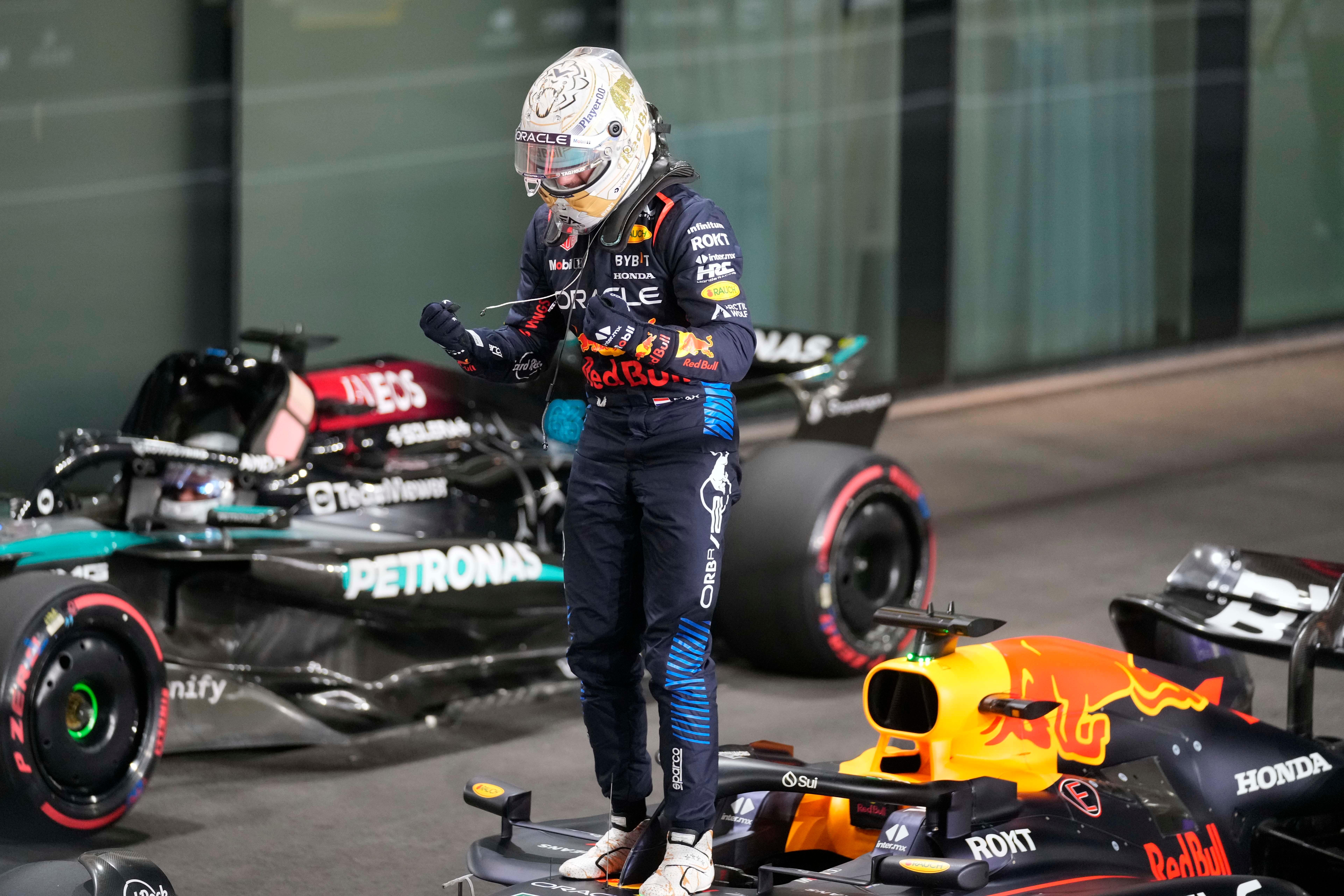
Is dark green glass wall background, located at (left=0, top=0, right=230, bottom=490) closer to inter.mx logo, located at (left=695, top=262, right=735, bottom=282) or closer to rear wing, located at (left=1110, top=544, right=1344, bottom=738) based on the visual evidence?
rear wing, located at (left=1110, top=544, right=1344, bottom=738)

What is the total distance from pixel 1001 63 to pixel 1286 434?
3.65 m

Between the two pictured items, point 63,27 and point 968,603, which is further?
point 63,27

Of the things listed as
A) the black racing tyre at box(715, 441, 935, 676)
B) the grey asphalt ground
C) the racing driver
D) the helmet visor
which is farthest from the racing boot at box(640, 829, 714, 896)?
the black racing tyre at box(715, 441, 935, 676)

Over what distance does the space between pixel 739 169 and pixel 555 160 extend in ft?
28.4

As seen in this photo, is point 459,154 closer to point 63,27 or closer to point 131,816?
point 63,27

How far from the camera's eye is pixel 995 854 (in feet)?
13.5

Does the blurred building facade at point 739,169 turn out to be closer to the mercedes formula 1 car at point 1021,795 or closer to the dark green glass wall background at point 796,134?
the dark green glass wall background at point 796,134

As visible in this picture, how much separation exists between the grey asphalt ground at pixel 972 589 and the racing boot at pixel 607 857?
3.49 feet

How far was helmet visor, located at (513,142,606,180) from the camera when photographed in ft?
13.5

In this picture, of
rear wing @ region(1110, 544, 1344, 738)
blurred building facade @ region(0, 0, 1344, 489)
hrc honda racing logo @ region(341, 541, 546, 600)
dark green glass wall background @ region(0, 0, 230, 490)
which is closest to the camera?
rear wing @ region(1110, 544, 1344, 738)

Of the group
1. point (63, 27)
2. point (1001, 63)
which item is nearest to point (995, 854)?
point (63, 27)

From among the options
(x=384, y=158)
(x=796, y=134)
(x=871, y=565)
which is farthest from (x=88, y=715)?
(x=796, y=134)

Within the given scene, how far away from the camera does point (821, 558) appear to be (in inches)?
276

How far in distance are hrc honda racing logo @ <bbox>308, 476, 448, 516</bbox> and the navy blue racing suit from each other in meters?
2.61
